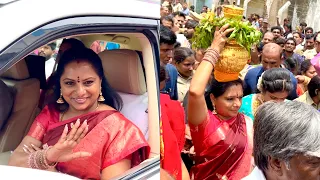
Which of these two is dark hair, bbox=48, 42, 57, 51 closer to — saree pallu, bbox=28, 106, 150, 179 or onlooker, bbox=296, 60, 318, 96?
saree pallu, bbox=28, 106, 150, 179

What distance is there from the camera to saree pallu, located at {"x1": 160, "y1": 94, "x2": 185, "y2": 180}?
221cm

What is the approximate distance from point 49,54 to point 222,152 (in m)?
1.41

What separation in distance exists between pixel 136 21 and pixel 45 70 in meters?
0.39

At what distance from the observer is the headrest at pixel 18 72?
1397 millimetres

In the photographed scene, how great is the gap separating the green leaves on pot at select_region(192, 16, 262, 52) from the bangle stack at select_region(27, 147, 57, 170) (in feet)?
4.18

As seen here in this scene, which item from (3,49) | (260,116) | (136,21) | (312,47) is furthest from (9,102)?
(312,47)

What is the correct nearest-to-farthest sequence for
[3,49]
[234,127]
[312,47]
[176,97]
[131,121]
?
[3,49], [131,121], [234,127], [176,97], [312,47]

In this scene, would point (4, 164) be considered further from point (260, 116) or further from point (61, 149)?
point (260, 116)

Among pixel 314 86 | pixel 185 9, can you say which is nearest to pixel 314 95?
pixel 314 86

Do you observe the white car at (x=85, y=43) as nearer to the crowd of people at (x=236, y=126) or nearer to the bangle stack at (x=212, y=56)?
the crowd of people at (x=236, y=126)

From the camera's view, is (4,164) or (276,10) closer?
(4,164)

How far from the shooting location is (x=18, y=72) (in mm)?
1500

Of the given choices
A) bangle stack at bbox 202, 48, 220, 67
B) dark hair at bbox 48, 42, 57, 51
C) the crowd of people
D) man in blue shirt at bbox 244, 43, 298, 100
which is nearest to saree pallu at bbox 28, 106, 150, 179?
dark hair at bbox 48, 42, 57, 51

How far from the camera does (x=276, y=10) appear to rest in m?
20.4
